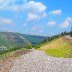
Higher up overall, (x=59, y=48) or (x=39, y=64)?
(x=59, y=48)

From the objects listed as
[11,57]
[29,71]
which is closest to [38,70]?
[29,71]

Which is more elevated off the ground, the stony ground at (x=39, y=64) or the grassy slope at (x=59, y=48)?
the grassy slope at (x=59, y=48)

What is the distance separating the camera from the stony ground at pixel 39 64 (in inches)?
1751

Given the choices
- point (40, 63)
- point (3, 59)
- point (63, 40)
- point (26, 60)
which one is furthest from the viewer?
point (63, 40)

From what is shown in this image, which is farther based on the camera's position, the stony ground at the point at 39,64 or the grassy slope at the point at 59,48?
the grassy slope at the point at 59,48

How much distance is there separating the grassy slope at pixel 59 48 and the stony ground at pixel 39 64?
25.9ft

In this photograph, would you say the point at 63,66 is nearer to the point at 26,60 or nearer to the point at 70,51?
the point at 26,60

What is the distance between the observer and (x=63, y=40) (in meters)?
73.4

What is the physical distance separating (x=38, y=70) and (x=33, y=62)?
15.7 feet

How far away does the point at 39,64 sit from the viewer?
47.5m

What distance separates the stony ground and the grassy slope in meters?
7.91

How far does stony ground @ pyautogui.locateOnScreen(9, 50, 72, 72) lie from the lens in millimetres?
44469

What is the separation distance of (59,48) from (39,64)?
2012 cm

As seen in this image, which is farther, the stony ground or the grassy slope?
the grassy slope
